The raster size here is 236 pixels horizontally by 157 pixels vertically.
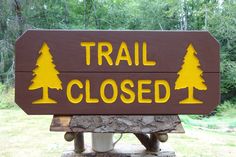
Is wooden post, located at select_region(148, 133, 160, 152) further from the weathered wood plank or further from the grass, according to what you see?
the grass

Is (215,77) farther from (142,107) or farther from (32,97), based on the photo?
(32,97)

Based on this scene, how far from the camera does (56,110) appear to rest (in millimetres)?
1368

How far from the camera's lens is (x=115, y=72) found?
1.37 metres

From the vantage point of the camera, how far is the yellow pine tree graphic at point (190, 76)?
137cm

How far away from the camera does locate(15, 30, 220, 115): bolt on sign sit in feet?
4.48

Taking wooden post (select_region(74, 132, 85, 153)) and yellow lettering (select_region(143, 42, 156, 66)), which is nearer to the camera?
yellow lettering (select_region(143, 42, 156, 66))

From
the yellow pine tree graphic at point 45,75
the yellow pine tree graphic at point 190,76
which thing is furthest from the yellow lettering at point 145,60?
the yellow pine tree graphic at point 45,75

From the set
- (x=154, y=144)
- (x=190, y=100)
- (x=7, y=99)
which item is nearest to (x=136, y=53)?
(x=190, y=100)

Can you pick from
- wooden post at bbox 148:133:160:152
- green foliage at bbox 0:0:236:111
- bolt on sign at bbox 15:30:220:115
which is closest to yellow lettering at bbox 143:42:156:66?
bolt on sign at bbox 15:30:220:115

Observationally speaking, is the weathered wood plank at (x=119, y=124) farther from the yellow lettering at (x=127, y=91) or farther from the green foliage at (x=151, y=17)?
the green foliage at (x=151, y=17)

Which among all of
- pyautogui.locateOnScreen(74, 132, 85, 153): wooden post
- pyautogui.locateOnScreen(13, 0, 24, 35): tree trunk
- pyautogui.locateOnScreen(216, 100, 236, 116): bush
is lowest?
pyautogui.locateOnScreen(216, 100, 236, 116): bush

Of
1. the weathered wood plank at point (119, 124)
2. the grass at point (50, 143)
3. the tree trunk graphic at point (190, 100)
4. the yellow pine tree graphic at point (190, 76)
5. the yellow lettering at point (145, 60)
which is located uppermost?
the yellow lettering at point (145, 60)

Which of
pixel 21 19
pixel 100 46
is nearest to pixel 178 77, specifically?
pixel 100 46

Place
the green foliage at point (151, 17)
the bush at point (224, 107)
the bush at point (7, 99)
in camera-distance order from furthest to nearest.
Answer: the green foliage at point (151, 17) → the bush at point (224, 107) → the bush at point (7, 99)
